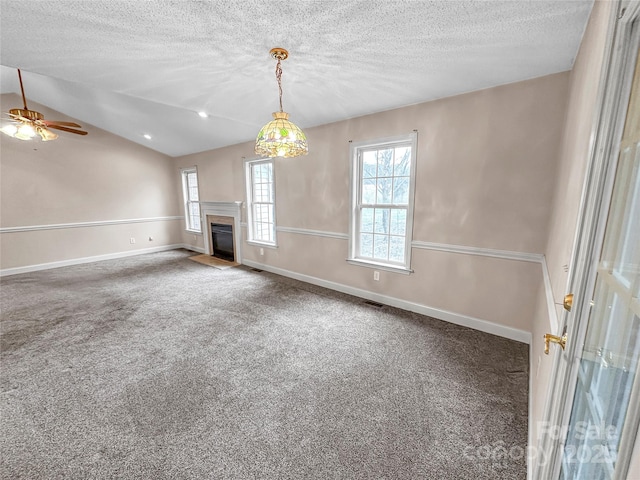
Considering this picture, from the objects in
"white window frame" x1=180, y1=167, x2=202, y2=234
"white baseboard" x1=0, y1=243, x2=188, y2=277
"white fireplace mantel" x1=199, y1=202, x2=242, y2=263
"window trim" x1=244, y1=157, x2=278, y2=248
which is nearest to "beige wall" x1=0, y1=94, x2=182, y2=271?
"white baseboard" x1=0, y1=243, x2=188, y2=277

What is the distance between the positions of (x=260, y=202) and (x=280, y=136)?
3.13m

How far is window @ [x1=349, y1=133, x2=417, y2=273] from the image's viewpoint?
305 cm

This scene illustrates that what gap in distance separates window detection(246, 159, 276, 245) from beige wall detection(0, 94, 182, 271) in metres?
3.02

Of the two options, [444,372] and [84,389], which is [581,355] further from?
[84,389]

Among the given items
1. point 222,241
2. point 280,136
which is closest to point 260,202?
point 222,241

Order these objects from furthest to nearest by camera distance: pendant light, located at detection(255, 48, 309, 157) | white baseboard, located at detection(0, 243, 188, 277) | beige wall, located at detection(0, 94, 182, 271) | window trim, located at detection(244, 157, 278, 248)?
1. white baseboard, located at detection(0, 243, 188, 277)
2. beige wall, located at detection(0, 94, 182, 271)
3. window trim, located at detection(244, 157, 278, 248)
4. pendant light, located at detection(255, 48, 309, 157)

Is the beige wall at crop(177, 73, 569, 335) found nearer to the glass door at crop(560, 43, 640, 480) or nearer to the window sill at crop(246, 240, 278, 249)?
the window sill at crop(246, 240, 278, 249)

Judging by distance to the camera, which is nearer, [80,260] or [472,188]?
[472,188]

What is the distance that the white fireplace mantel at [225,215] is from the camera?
5258 mm

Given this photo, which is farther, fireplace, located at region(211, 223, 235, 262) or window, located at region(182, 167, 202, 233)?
window, located at region(182, 167, 202, 233)

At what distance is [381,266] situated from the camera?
3.32 meters

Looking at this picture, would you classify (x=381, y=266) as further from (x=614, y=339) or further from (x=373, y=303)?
(x=614, y=339)

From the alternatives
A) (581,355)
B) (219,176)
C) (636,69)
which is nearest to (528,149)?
(636,69)

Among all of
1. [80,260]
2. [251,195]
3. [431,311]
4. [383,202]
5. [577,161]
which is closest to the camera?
[577,161]
